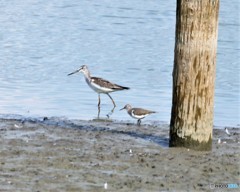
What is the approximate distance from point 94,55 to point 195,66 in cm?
1005

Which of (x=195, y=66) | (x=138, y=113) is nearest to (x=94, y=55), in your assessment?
(x=138, y=113)

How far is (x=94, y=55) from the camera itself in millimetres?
19750

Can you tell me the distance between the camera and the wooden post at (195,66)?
385 inches

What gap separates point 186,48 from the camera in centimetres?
983

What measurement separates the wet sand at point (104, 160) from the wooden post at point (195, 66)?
14.5 inches

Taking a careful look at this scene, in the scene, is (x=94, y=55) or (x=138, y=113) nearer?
(x=138, y=113)

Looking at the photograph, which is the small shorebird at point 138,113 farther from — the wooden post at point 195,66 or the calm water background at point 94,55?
the wooden post at point 195,66

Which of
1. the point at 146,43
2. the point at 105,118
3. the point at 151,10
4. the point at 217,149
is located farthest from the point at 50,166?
the point at 151,10

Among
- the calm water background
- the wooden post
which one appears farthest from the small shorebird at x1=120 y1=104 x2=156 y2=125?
the wooden post

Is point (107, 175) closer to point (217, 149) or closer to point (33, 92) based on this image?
point (217, 149)

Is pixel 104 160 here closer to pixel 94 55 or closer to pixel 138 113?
pixel 138 113

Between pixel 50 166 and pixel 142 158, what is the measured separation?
3.88 feet

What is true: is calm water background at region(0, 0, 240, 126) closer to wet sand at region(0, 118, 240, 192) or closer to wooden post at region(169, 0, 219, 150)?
wet sand at region(0, 118, 240, 192)

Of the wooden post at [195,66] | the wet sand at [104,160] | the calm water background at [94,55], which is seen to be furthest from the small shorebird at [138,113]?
the wooden post at [195,66]
